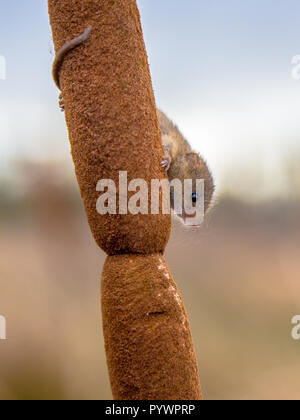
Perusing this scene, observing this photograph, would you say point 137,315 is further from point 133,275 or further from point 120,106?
point 120,106

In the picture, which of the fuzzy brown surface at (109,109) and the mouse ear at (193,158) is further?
the mouse ear at (193,158)

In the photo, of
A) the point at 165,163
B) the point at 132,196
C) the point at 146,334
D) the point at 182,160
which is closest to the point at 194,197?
the point at 182,160

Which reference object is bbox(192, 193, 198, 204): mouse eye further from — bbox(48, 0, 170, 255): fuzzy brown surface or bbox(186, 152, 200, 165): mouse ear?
bbox(48, 0, 170, 255): fuzzy brown surface

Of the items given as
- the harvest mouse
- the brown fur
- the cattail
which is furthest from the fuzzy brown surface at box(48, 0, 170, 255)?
the brown fur

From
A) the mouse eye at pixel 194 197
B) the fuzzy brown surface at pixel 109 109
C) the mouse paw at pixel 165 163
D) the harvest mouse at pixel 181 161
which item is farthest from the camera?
the mouse eye at pixel 194 197

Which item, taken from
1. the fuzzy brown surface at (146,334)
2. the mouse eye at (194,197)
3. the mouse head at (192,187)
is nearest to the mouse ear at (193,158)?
the mouse head at (192,187)

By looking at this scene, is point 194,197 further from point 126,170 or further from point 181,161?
point 126,170

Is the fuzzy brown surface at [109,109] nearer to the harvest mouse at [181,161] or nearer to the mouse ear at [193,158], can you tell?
the harvest mouse at [181,161]
